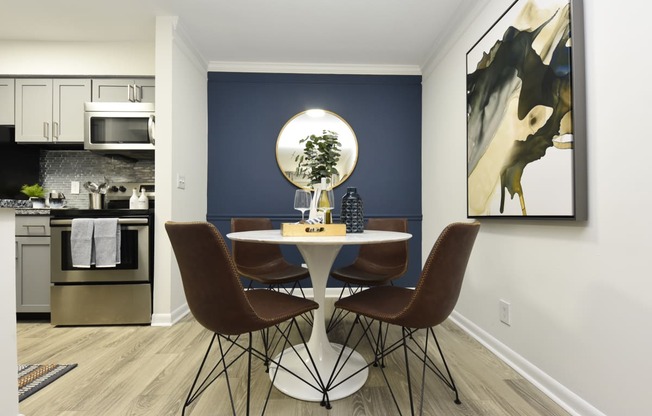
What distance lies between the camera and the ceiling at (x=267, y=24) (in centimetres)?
244

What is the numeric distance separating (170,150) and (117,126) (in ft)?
2.21

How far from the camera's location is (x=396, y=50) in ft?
10.2

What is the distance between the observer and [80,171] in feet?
10.5

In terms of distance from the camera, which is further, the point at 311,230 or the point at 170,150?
the point at 170,150

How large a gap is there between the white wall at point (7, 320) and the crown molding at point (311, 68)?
8.74ft

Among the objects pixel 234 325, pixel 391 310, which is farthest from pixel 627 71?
pixel 234 325

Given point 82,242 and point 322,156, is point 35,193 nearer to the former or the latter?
point 82,242

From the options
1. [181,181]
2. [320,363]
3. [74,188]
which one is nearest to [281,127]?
[181,181]

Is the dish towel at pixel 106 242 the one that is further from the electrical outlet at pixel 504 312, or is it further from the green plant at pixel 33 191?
the electrical outlet at pixel 504 312

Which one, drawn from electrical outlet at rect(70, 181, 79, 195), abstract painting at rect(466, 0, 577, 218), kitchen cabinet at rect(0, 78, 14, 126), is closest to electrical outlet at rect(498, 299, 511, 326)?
abstract painting at rect(466, 0, 577, 218)

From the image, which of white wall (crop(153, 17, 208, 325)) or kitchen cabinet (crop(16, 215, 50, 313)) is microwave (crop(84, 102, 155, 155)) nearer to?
white wall (crop(153, 17, 208, 325))

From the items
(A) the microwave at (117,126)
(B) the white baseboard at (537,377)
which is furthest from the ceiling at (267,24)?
(B) the white baseboard at (537,377)

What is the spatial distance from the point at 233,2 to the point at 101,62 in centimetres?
160

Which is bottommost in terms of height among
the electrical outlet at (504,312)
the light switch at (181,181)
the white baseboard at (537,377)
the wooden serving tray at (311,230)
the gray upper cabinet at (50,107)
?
the white baseboard at (537,377)
